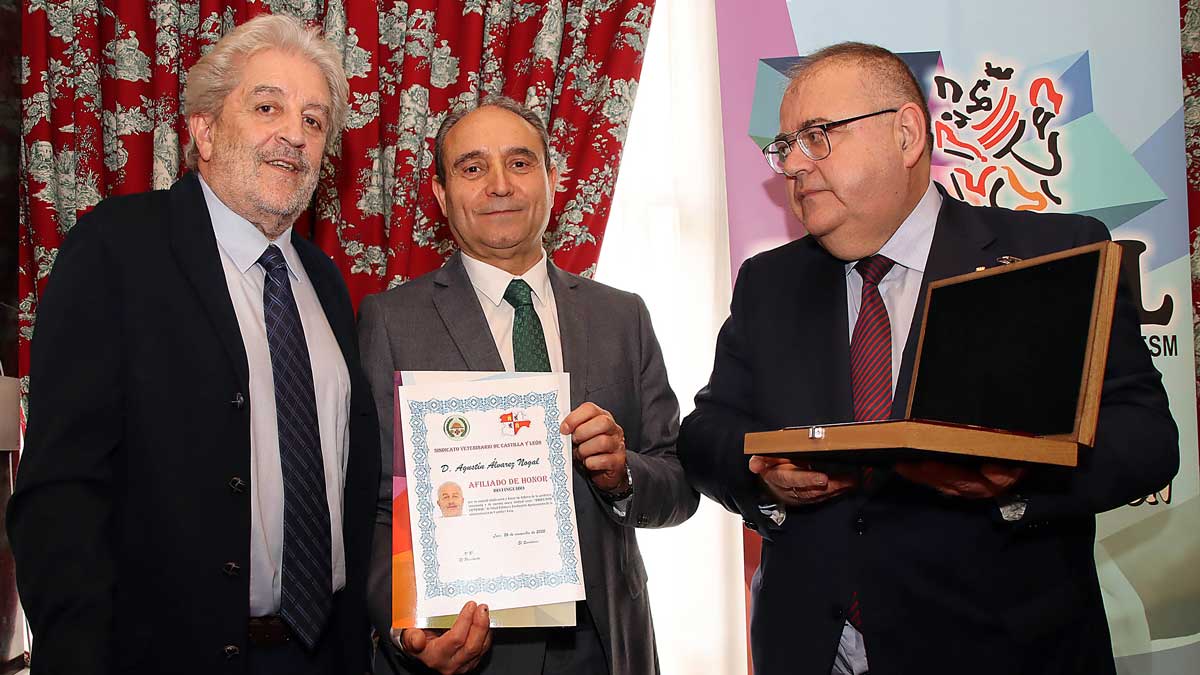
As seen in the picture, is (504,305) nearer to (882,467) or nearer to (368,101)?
(882,467)

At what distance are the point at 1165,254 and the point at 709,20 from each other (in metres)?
1.80

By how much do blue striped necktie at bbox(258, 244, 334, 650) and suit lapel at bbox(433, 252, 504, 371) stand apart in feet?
1.29

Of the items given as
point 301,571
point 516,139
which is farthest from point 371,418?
point 516,139

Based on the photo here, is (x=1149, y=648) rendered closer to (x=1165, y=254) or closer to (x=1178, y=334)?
(x=1178, y=334)

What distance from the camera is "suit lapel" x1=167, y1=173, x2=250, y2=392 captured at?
187 cm

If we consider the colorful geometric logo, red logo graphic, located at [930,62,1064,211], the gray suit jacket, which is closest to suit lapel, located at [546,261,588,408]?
the gray suit jacket

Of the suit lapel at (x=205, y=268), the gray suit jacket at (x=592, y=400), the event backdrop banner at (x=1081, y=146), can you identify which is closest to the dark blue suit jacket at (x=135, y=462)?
the suit lapel at (x=205, y=268)

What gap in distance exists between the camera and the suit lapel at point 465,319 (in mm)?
2281

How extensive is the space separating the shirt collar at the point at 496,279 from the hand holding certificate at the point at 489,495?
0.49 m

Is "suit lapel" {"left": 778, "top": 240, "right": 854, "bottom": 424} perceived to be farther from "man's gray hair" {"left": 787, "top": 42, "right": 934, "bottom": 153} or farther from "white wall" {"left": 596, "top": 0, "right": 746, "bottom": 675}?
"white wall" {"left": 596, "top": 0, "right": 746, "bottom": 675}

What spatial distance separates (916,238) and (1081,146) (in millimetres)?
1445

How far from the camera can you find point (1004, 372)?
1.67 meters

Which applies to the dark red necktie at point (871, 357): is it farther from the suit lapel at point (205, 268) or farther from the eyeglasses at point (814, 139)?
the suit lapel at point (205, 268)

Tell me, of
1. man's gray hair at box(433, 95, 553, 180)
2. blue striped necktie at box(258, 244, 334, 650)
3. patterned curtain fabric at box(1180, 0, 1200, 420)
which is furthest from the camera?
patterned curtain fabric at box(1180, 0, 1200, 420)
